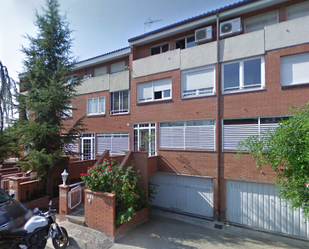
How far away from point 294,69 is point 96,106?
37.3ft

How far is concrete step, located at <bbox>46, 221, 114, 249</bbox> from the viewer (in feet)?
18.7

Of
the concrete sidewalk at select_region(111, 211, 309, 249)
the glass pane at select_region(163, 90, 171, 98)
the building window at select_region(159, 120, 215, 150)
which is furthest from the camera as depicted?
the glass pane at select_region(163, 90, 171, 98)

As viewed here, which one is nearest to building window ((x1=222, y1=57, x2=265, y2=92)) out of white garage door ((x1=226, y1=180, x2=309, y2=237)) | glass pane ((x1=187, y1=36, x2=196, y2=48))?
glass pane ((x1=187, y1=36, x2=196, y2=48))

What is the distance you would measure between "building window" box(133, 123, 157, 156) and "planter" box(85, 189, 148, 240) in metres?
4.37

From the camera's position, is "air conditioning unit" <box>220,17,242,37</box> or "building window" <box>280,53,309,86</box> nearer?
"building window" <box>280,53,309,86</box>

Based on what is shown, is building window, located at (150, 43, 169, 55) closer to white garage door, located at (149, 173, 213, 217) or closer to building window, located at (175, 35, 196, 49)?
building window, located at (175, 35, 196, 49)

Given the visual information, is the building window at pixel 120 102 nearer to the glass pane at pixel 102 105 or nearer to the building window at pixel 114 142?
the glass pane at pixel 102 105

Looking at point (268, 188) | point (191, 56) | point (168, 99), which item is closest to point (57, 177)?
point (168, 99)

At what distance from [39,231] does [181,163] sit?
6406 mm

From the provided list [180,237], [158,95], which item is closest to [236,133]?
[158,95]

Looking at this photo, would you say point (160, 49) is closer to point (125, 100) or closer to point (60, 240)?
point (125, 100)

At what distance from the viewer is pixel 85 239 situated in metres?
5.91

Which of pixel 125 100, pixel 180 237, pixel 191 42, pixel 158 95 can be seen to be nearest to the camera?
pixel 180 237

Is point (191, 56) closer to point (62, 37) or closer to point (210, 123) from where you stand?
→ point (210, 123)
